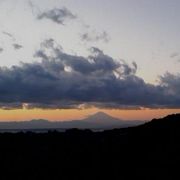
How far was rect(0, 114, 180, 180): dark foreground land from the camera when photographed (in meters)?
57.7

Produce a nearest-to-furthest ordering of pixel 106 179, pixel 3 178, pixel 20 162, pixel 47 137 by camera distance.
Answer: pixel 106 179, pixel 3 178, pixel 20 162, pixel 47 137

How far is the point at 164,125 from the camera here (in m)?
70.1

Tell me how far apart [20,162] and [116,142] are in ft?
48.4

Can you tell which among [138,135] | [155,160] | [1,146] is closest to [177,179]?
[155,160]

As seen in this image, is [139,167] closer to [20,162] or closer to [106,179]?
[106,179]

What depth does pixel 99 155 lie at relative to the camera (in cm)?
6606

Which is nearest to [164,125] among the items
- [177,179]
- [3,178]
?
[177,179]

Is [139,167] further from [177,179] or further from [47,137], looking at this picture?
[47,137]

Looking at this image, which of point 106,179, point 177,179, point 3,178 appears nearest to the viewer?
point 177,179

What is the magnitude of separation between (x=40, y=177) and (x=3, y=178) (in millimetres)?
5044

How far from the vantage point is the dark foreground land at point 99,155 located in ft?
189

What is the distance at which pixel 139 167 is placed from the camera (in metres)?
57.7

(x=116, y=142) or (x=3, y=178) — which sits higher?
(x=116, y=142)

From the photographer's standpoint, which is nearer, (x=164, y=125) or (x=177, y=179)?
(x=177, y=179)
